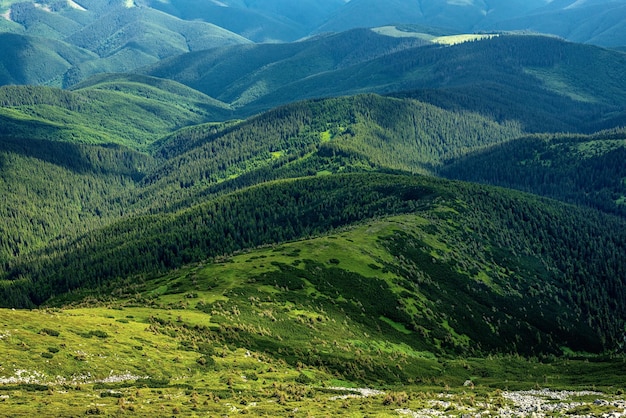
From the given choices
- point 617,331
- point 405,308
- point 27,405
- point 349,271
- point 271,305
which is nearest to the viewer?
point 27,405

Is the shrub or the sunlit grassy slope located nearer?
the sunlit grassy slope

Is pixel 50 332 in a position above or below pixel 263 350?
above

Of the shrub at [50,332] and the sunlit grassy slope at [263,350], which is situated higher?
the shrub at [50,332]

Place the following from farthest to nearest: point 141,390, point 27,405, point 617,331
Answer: point 617,331 < point 141,390 < point 27,405

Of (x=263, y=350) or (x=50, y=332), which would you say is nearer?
(x=50, y=332)

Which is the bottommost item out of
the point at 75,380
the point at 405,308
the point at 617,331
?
the point at 617,331

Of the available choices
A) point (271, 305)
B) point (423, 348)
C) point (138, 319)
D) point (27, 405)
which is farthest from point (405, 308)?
point (27, 405)

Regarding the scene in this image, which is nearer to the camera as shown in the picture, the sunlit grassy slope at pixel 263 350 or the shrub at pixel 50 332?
the sunlit grassy slope at pixel 263 350

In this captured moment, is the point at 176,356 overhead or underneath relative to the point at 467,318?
overhead

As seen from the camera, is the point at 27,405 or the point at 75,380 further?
the point at 75,380

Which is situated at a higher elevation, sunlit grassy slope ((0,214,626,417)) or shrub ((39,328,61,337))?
shrub ((39,328,61,337))

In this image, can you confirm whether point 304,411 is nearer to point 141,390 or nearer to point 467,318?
point 141,390
